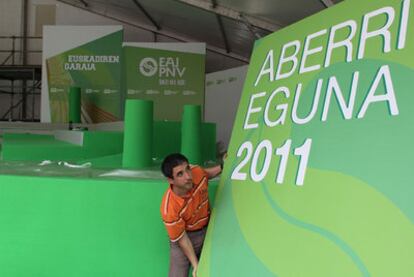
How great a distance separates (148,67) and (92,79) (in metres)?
1.08

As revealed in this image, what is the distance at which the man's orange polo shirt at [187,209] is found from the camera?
1986 mm

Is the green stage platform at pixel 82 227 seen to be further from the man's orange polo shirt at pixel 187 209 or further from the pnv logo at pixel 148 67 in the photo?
the pnv logo at pixel 148 67

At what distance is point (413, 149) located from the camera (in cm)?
140

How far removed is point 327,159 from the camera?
1683 millimetres

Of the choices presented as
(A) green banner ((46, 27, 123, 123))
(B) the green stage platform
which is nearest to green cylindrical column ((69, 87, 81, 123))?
(A) green banner ((46, 27, 123, 123))

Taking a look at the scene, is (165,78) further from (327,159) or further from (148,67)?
(327,159)

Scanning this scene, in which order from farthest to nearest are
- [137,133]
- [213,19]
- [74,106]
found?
[213,19] → [74,106] → [137,133]

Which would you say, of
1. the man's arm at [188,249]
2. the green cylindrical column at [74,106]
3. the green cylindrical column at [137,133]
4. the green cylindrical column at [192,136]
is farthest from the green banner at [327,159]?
the green cylindrical column at [74,106]

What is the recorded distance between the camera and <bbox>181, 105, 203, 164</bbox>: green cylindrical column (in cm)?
417

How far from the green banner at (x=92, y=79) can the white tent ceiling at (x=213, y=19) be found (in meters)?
1.32

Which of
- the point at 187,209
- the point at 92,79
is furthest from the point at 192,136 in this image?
the point at 92,79

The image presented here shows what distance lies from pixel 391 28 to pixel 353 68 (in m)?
0.19

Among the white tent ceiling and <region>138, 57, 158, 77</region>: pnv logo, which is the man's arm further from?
Answer: <region>138, 57, 158, 77</region>: pnv logo

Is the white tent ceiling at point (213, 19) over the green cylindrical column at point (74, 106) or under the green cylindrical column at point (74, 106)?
over
